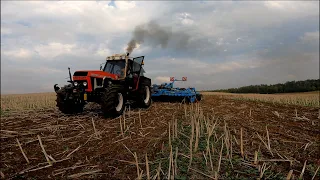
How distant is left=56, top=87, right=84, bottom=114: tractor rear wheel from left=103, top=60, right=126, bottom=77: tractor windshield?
196cm

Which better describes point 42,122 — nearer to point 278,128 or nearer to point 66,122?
point 66,122

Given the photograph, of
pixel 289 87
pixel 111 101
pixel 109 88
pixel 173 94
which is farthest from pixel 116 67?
pixel 289 87

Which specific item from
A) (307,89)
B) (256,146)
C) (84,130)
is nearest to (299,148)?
(256,146)

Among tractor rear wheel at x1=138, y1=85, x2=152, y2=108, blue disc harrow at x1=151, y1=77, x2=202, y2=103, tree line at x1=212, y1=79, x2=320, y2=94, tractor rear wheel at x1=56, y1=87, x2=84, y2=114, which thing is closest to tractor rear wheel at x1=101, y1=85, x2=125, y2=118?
tractor rear wheel at x1=56, y1=87, x2=84, y2=114

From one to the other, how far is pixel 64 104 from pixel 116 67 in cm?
260

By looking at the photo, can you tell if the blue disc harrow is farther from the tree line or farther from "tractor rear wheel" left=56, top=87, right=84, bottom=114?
the tree line

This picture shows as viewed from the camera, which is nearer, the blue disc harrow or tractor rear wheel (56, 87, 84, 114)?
tractor rear wheel (56, 87, 84, 114)

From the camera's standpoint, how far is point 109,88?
8945 millimetres

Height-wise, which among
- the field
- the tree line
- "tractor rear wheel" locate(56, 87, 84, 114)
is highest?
the tree line

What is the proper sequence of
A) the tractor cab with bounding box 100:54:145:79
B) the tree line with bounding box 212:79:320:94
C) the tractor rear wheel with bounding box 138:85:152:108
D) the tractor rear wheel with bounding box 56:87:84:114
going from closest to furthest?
1. the tractor rear wheel with bounding box 56:87:84:114
2. the tractor cab with bounding box 100:54:145:79
3. the tractor rear wheel with bounding box 138:85:152:108
4. the tree line with bounding box 212:79:320:94

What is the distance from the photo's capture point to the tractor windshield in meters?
11.3

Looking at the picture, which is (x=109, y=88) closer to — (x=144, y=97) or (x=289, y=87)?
(x=144, y=97)

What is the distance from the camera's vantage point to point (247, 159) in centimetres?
496

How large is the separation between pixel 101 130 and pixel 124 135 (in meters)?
0.99
